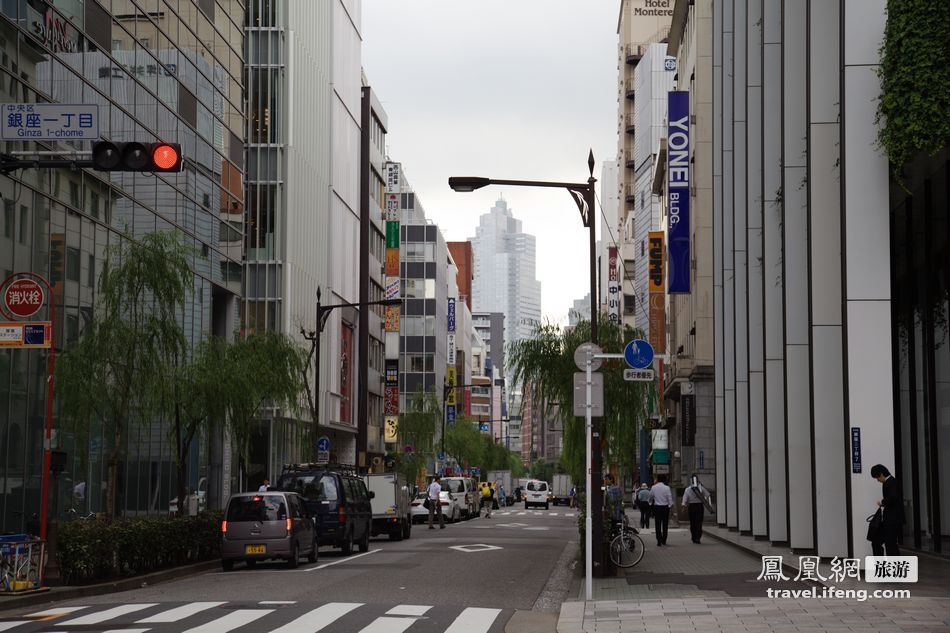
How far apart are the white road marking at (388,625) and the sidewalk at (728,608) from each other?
1844mm

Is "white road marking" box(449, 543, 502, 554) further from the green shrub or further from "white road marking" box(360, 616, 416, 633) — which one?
"white road marking" box(360, 616, 416, 633)

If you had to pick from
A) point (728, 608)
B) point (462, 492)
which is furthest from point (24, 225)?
point (462, 492)

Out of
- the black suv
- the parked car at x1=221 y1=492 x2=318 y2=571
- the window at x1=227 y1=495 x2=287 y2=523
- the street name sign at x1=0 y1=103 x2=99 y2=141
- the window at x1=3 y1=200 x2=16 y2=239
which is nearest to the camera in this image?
the street name sign at x1=0 y1=103 x2=99 y2=141

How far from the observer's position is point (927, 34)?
61.3ft

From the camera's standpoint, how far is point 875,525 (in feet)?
62.2

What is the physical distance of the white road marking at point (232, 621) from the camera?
14.6 metres

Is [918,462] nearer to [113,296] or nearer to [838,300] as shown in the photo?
[838,300]

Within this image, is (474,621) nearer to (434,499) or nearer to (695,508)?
(695,508)

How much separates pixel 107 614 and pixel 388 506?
78.8 ft

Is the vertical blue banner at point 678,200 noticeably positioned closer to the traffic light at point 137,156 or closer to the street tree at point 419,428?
the street tree at point 419,428

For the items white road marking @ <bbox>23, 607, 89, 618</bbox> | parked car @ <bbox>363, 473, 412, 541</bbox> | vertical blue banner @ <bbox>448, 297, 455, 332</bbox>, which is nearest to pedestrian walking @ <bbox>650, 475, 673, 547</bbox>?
parked car @ <bbox>363, 473, 412, 541</bbox>

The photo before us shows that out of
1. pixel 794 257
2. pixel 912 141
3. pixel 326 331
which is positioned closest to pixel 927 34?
pixel 912 141

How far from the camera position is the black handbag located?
18.9 metres

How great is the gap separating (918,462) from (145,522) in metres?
15.6
